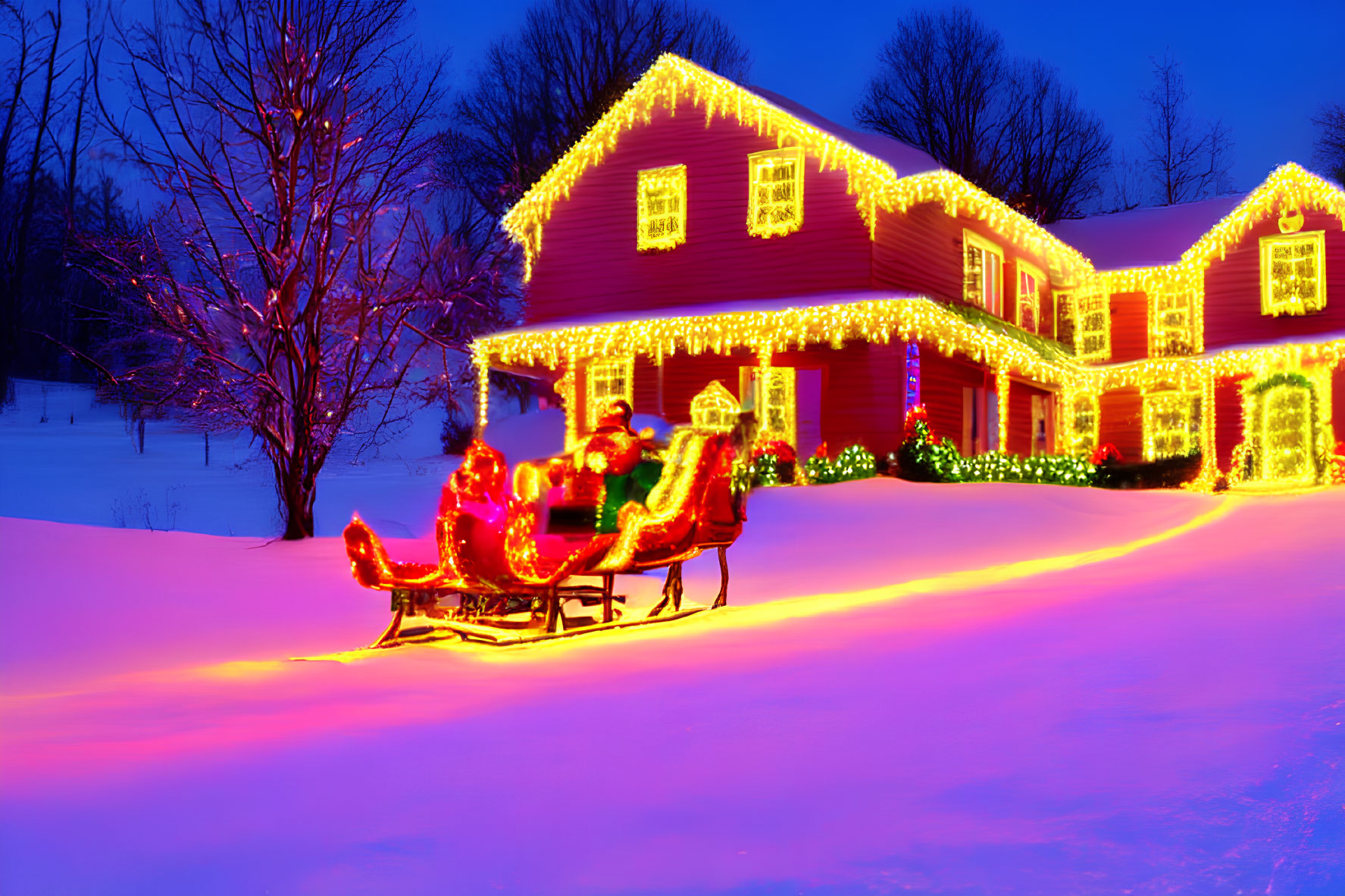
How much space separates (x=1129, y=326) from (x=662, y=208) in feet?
45.8

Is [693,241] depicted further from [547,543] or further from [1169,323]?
[547,543]

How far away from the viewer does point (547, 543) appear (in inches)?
340

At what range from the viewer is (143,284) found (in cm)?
1468

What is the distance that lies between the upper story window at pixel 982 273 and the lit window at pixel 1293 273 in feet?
20.1

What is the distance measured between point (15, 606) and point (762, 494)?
961 centimetres

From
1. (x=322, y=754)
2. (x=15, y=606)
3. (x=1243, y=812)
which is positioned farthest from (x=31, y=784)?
(x=15, y=606)

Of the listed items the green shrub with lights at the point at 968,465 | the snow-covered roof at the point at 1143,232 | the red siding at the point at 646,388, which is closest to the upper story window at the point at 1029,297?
the snow-covered roof at the point at 1143,232

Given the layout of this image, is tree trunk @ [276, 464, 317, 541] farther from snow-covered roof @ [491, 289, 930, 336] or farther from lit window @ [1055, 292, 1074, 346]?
lit window @ [1055, 292, 1074, 346]

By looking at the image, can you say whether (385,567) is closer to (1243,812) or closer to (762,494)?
(1243,812)

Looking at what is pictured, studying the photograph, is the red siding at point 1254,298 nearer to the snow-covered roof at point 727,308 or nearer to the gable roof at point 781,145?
the gable roof at point 781,145

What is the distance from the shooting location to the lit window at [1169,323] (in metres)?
27.1

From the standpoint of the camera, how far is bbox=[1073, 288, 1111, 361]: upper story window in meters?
28.6

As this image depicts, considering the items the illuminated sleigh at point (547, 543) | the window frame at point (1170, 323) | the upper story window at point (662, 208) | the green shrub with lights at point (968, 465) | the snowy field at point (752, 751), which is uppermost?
the upper story window at point (662, 208)

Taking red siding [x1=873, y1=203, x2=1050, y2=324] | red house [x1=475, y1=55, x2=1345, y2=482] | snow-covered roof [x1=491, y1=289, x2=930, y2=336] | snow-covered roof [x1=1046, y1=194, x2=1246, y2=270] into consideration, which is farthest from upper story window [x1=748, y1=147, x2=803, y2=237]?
snow-covered roof [x1=1046, y1=194, x2=1246, y2=270]
